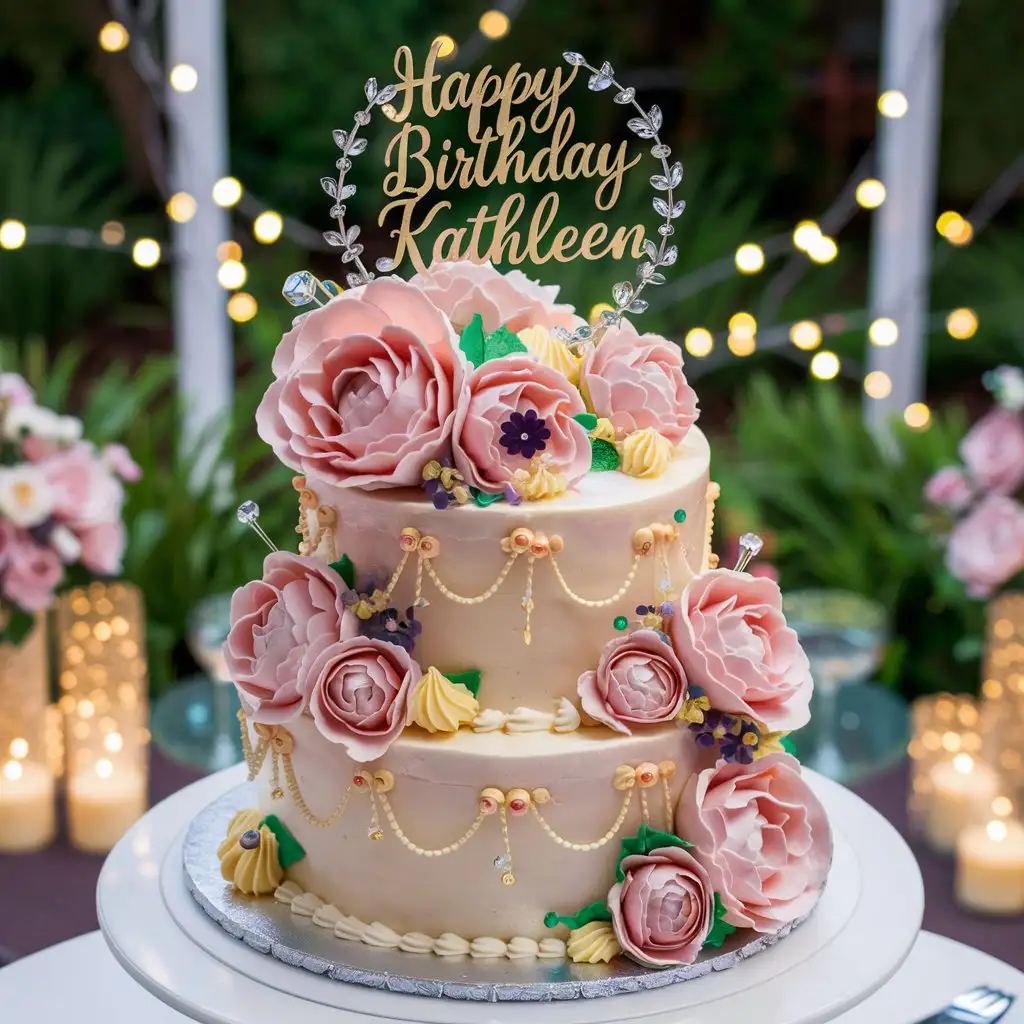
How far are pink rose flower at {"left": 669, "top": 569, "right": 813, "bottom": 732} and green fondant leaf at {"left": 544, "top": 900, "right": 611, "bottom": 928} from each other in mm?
288

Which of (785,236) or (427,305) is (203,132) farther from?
(427,305)

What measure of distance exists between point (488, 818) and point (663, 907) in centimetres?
23

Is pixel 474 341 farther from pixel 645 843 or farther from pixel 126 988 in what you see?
pixel 126 988

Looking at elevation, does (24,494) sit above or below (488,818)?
above

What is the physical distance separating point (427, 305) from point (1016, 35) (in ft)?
14.0


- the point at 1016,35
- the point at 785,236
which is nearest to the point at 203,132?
the point at 785,236

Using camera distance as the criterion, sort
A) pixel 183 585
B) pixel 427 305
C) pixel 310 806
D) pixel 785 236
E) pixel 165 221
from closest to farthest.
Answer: pixel 427 305, pixel 310 806, pixel 183 585, pixel 785 236, pixel 165 221

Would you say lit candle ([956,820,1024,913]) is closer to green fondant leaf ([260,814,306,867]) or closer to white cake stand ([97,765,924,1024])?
white cake stand ([97,765,924,1024])

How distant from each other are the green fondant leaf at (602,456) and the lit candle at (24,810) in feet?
5.49

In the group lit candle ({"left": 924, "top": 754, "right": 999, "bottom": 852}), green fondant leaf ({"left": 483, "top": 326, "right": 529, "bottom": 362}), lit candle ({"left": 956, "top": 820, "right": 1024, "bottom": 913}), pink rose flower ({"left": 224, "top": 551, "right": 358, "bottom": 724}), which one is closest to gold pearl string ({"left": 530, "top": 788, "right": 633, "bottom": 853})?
pink rose flower ({"left": 224, "top": 551, "right": 358, "bottom": 724})

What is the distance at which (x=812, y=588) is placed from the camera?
4434 millimetres

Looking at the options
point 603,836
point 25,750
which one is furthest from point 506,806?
point 25,750

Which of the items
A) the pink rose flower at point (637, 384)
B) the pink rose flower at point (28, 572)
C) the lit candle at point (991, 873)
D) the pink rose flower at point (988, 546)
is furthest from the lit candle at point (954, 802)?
the pink rose flower at point (28, 572)

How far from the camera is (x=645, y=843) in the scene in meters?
2.00
